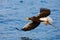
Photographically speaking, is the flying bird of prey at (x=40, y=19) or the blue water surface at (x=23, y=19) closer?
the flying bird of prey at (x=40, y=19)

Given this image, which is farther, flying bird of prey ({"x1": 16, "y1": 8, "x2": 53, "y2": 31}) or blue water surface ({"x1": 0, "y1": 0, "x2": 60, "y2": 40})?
blue water surface ({"x1": 0, "y1": 0, "x2": 60, "y2": 40})

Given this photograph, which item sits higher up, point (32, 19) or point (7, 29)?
point (32, 19)

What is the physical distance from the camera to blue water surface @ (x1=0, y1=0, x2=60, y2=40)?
5.19 meters

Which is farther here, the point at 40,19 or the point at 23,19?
the point at 23,19

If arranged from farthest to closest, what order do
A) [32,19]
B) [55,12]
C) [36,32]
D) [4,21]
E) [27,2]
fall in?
[27,2] → [55,12] → [4,21] → [36,32] → [32,19]

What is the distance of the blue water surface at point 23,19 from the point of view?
204 inches

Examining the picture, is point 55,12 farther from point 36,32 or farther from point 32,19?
point 32,19

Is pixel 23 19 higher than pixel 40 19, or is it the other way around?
pixel 40 19

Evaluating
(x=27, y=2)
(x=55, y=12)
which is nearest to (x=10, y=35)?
(x=55, y=12)

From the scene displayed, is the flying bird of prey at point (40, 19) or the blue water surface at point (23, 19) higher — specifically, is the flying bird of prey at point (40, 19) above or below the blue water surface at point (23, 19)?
above

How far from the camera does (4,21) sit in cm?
596

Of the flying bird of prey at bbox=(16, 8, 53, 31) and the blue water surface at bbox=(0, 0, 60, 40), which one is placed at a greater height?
the flying bird of prey at bbox=(16, 8, 53, 31)

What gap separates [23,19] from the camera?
612 cm

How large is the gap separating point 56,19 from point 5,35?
4.68 ft
